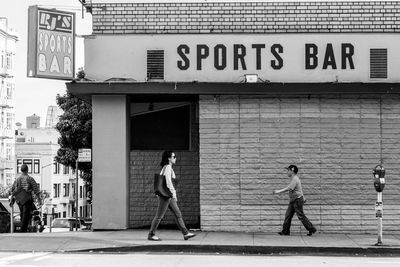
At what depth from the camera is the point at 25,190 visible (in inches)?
719

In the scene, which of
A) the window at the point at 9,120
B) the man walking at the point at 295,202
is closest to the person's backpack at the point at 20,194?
the man walking at the point at 295,202

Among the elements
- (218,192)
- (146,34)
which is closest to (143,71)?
(146,34)

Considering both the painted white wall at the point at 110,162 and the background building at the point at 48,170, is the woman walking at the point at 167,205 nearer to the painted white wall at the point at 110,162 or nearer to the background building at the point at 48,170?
the painted white wall at the point at 110,162

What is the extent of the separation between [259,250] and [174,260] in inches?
78.6

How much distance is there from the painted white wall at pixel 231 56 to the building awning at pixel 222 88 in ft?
1.10

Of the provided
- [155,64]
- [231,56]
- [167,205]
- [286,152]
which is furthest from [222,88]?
[167,205]

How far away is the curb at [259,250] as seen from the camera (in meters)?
13.6

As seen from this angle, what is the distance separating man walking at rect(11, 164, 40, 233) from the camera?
18219mm

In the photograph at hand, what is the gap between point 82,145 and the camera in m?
34.7

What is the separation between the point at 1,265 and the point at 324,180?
7.56 metres

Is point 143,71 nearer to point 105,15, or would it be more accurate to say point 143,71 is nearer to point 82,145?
point 105,15

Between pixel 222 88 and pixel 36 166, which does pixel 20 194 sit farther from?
pixel 36 166

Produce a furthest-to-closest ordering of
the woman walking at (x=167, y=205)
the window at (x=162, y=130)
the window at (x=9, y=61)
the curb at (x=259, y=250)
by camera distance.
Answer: the window at (x=9, y=61)
the window at (x=162, y=130)
the woman walking at (x=167, y=205)
the curb at (x=259, y=250)

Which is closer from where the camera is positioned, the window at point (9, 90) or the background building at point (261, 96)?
the background building at point (261, 96)
